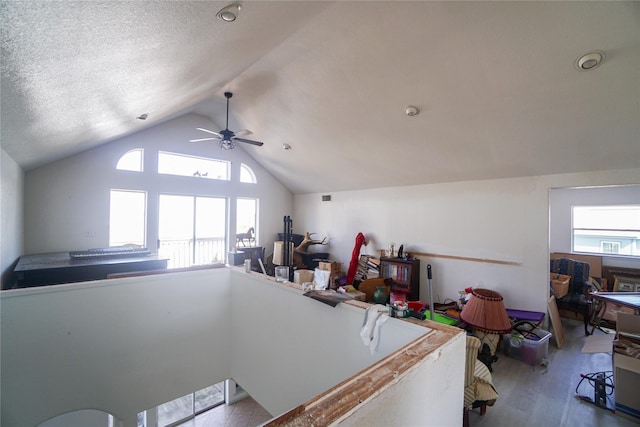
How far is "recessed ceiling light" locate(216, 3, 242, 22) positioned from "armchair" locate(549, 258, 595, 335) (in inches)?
230

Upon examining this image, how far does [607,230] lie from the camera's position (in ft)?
16.6

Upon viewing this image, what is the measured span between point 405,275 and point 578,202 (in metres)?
4.00

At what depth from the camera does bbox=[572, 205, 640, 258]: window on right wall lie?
482 cm

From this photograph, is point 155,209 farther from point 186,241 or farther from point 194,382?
point 194,382

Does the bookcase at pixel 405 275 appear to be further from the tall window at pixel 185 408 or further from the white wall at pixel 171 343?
the tall window at pixel 185 408

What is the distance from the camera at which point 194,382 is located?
117 inches

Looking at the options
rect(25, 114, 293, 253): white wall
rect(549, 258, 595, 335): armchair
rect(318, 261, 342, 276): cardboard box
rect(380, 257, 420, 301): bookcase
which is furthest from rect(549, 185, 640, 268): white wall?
rect(25, 114, 293, 253): white wall

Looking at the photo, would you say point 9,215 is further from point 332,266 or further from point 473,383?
point 473,383

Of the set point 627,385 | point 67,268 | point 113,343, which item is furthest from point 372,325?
point 67,268

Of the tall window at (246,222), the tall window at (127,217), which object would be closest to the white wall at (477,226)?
the tall window at (246,222)

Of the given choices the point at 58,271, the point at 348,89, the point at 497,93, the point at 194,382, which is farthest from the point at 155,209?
the point at 497,93

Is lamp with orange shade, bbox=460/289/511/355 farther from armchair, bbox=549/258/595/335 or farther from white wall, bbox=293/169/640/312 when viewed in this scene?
armchair, bbox=549/258/595/335

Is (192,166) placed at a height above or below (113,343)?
above

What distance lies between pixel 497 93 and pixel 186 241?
6409mm
